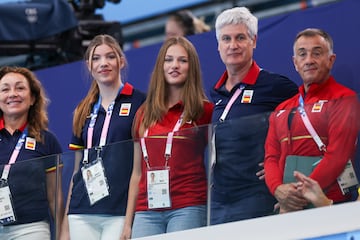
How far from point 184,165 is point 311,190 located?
781mm

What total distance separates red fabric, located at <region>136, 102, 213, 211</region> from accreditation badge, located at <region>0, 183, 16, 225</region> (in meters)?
→ 0.86

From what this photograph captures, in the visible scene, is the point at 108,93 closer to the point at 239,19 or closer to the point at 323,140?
the point at 239,19

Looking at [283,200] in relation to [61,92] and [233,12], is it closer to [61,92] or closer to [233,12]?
[233,12]

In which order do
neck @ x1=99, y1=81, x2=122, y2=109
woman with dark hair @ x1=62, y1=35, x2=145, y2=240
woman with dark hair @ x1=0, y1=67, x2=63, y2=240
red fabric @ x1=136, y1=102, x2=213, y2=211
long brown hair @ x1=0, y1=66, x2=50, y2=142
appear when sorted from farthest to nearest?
long brown hair @ x1=0, y1=66, x2=50, y2=142
neck @ x1=99, y1=81, x2=122, y2=109
woman with dark hair @ x1=0, y1=67, x2=63, y2=240
woman with dark hair @ x1=62, y1=35, x2=145, y2=240
red fabric @ x1=136, y1=102, x2=213, y2=211

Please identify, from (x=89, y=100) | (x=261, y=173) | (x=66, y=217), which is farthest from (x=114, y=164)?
(x=261, y=173)

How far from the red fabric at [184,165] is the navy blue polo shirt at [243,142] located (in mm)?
92

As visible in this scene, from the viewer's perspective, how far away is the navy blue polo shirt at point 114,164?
6.09m

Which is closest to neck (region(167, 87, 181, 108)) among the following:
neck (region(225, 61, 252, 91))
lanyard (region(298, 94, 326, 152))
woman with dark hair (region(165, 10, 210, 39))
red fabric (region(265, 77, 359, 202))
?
neck (region(225, 61, 252, 91))

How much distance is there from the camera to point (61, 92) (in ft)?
29.2

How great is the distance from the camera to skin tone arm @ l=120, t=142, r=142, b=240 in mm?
5996

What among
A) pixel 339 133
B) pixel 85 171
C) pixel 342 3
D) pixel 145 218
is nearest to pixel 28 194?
pixel 85 171

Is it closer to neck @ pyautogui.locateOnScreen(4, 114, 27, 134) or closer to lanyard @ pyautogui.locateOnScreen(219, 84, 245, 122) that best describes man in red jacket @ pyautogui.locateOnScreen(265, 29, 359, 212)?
lanyard @ pyautogui.locateOnScreen(219, 84, 245, 122)

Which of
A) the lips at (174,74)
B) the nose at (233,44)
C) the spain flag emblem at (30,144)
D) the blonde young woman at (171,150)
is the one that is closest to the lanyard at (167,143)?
the blonde young woman at (171,150)

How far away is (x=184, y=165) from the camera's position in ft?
19.2
